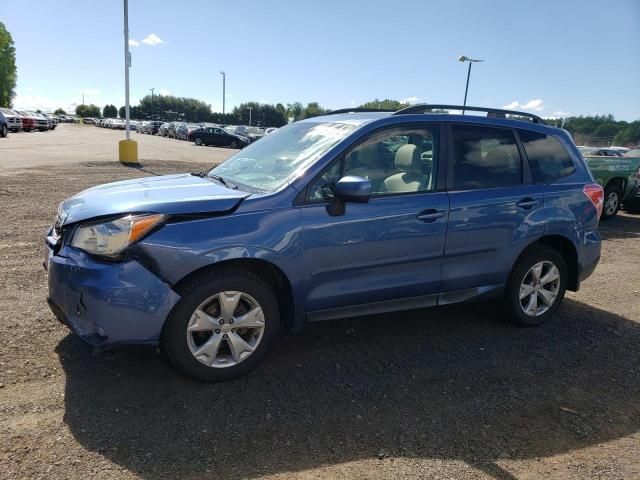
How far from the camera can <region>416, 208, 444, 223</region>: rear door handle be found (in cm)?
392

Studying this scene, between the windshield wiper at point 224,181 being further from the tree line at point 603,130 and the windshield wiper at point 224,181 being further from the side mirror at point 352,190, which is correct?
the tree line at point 603,130

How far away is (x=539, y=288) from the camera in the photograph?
4.70 m

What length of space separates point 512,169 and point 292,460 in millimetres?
3113

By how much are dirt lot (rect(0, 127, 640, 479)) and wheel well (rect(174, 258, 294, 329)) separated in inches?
16.9

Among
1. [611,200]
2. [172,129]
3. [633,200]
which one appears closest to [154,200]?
[611,200]

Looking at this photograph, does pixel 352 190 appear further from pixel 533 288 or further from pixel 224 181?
pixel 533 288

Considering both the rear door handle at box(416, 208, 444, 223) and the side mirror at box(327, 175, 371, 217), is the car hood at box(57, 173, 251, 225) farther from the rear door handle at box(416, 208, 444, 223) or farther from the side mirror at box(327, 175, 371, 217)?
the rear door handle at box(416, 208, 444, 223)

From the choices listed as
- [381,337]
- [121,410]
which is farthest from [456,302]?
[121,410]

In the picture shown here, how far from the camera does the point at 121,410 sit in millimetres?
3072

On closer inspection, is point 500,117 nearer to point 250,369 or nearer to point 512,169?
point 512,169

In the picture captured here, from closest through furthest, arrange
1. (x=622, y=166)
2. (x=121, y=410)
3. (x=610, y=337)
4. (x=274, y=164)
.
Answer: (x=121, y=410) → (x=274, y=164) → (x=610, y=337) → (x=622, y=166)

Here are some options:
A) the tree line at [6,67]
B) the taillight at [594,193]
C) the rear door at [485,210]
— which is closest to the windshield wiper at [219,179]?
the rear door at [485,210]

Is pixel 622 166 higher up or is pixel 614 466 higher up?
pixel 622 166

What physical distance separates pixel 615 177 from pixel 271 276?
34.9 feet
